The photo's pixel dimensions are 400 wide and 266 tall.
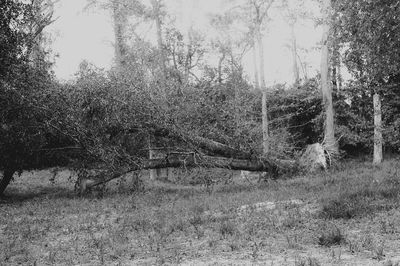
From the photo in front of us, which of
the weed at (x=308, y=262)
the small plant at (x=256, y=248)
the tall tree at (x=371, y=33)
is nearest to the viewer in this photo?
the weed at (x=308, y=262)

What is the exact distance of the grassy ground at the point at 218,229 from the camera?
723 cm

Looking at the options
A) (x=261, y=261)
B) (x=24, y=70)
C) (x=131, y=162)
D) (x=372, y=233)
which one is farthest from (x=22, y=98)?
(x=372, y=233)

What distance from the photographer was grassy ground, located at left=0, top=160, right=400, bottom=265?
23.7 feet

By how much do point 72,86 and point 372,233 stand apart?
12.1m

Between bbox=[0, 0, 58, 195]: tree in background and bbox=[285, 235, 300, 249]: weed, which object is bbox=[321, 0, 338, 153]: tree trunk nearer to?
bbox=[0, 0, 58, 195]: tree in background

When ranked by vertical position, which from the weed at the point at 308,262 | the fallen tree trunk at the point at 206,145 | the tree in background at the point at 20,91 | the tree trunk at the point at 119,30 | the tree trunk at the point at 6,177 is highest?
the tree trunk at the point at 119,30

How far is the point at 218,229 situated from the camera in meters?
9.27

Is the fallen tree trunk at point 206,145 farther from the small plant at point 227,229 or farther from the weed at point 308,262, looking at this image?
the weed at point 308,262

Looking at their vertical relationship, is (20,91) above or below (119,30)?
below

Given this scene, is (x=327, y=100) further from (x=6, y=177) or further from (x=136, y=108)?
(x=6, y=177)

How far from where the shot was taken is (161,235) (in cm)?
892

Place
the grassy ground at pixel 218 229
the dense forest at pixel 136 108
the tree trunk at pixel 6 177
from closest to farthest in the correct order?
the grassy ground at pixel 218 229 < the dense forest at pixel 136 108 < the tree trunk at pixel 6 177

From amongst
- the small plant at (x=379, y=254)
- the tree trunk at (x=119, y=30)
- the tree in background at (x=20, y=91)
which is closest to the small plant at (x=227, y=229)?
the small plant at (x=379, y=254)

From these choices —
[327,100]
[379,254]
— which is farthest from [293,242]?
[327,100]
